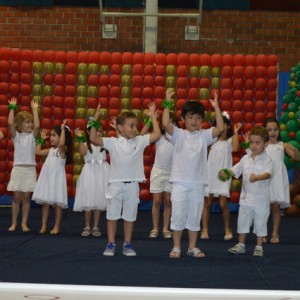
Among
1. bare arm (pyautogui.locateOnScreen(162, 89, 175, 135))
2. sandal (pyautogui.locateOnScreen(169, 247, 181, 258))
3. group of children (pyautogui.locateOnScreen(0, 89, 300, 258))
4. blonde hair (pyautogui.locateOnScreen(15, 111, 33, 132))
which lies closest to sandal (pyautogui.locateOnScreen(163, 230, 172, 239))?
group of children (pyautogui.locateOnScreen(0, 89, 300, 258))

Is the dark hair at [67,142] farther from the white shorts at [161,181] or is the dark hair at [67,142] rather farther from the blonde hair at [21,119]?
the white shorts at [161,181]

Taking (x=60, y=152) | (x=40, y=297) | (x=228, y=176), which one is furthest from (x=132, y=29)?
(x=40, y=297)

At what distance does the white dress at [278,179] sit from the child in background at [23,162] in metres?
2.46

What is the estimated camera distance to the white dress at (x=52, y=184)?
6.76 metres

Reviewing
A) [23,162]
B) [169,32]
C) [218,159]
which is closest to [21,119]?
[23,162]

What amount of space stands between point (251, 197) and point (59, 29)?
20.5 ft

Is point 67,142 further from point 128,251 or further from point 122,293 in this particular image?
point 122,293

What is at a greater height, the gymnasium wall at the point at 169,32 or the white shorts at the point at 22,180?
the gymnasium wall at the point at 169,32

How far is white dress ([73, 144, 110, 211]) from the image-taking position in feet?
22.1

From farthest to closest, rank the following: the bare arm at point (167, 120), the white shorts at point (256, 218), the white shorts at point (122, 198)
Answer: the white shorts at point (256, 218), the white shorts at point (122, 198), the bare arm at point (167, 120)

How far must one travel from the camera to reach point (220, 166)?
711 centimetres

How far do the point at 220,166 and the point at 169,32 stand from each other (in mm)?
4390

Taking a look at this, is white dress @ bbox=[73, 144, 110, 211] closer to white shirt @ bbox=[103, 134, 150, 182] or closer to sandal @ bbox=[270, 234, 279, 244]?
white shirt @ bbox=[103, 134, 150, 182]

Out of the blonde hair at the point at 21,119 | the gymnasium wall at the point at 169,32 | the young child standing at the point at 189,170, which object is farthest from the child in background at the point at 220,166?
the gymnasium wall at the point at 169,32
